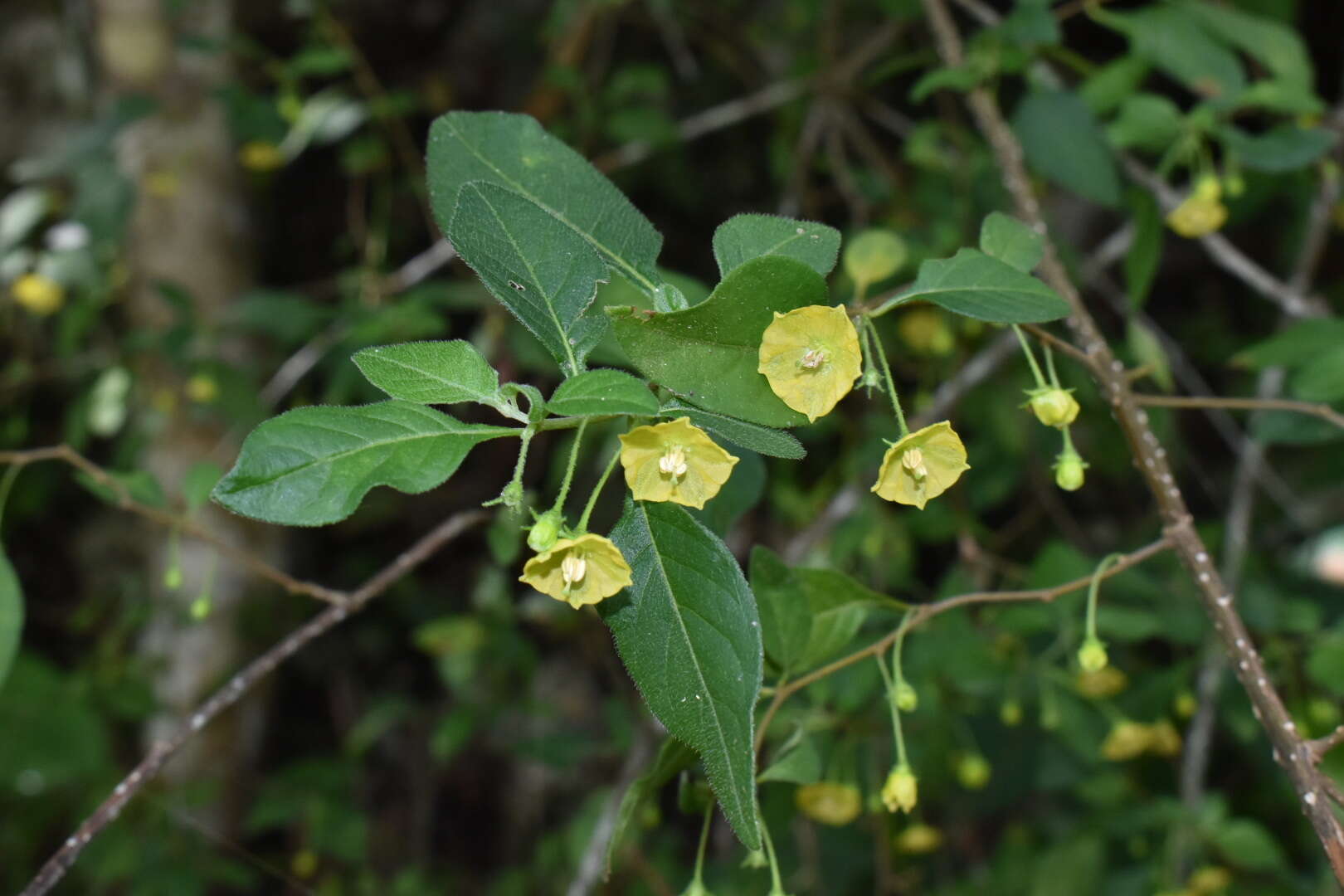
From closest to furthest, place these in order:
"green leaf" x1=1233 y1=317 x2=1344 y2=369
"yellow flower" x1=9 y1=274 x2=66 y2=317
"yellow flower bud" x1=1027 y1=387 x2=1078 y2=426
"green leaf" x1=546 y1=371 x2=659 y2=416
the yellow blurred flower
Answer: "green leaf" x1=546 y1=371 x2=659 y2=416 → "yellow flower bud" x1=1027 y1=387 x2=1078 y2=426 → "green leaf" x1=1233 y1=317 x2=1344 y2=369 → "yellow flower" x1=9 y1=274 x2=66 y2=317 → the yellow blurred flower

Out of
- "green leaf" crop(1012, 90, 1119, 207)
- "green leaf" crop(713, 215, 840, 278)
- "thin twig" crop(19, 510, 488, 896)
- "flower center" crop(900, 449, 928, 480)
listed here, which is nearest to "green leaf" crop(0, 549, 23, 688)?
"thin twig" crop(19, 510, 488, 896)

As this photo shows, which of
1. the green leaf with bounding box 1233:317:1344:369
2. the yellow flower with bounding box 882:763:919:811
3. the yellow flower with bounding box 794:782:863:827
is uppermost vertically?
the green leaf with bounding box 1233:317:1344:369

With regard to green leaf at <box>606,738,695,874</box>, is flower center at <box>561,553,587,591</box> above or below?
above

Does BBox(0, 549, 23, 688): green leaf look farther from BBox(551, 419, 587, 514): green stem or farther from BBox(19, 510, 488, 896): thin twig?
BBox(551, 419, 587, 514): green stem

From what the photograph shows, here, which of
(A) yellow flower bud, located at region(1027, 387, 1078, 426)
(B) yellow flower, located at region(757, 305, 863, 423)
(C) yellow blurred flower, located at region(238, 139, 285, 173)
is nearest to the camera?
(B) yellow flower, located at region(757, 305, 863, 423)

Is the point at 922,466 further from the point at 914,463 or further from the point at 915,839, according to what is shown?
the point at 915,839

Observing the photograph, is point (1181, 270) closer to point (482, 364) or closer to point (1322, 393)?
point (1322, 393)

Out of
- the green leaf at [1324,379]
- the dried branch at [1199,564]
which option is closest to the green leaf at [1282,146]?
the green leaf at [1324,379]

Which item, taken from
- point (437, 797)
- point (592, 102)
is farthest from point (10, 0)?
point (437, 797)
